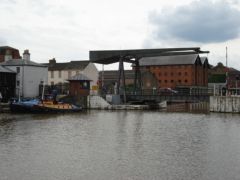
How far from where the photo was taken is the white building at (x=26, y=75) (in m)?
65.3

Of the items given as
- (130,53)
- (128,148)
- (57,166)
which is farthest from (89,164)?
(130,53)

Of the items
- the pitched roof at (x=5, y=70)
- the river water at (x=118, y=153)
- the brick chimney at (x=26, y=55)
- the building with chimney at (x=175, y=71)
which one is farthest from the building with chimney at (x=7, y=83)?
the building with chimney at (x=175, y=71)

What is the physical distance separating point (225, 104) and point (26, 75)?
3066cm

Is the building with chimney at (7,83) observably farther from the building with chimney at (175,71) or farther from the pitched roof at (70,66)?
the building with chimney at (175,71)

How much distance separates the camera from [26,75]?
6569 cm

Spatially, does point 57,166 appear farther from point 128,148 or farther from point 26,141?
point 26,141

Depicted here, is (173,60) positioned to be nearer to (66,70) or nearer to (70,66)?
(70,66)

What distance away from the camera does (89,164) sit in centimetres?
1994

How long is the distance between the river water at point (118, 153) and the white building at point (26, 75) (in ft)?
102

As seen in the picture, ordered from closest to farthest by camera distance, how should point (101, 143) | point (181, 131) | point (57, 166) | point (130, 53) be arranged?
1. point (57, 166)
2. point (101, 143)
3. point (181, 131)
4. point (130, 53)

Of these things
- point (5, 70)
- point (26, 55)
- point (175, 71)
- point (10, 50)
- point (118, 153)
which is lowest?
point (118, 153)

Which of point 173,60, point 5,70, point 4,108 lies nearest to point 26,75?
point 5,70

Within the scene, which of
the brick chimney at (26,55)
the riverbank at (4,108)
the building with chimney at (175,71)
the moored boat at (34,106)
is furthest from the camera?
the building with chimney at (175,71)

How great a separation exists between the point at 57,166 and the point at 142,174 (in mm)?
4138
